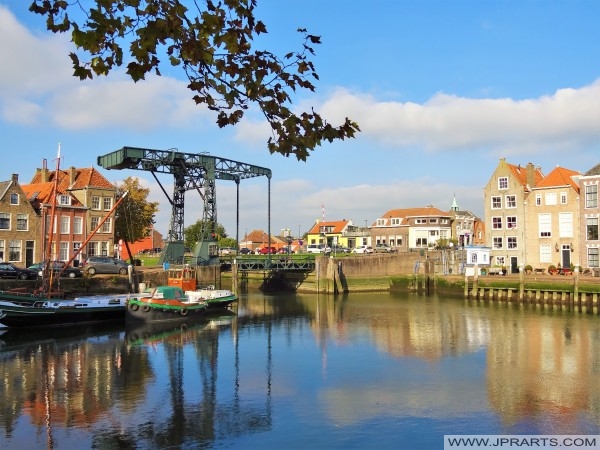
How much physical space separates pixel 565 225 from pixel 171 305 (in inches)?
1455

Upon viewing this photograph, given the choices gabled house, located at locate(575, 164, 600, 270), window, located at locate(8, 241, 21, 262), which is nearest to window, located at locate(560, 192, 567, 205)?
gabled house, located at locate(575, 164, 600, 270)

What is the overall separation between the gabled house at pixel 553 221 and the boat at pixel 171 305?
31153 mm

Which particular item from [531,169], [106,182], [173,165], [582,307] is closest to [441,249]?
[531,169]

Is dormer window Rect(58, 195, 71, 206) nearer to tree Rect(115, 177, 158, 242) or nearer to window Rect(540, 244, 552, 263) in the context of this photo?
tree Rect(115, 177, 158, 242)

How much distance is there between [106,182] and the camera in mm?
54094

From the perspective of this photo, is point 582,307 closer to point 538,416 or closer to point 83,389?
point 538,416

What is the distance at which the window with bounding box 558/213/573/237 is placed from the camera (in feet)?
164

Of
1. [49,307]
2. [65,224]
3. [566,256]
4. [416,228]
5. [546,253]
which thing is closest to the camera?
[49,307]

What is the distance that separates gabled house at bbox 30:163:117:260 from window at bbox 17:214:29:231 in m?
3.81

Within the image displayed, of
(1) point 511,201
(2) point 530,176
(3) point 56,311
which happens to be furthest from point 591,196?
(3) point 56,311

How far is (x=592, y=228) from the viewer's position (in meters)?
47.7

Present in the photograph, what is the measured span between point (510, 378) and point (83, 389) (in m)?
15.1

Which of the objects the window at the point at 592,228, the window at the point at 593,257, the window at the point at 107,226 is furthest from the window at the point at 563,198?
the window at the point at 107,226

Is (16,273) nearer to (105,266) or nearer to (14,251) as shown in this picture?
(105,266)
